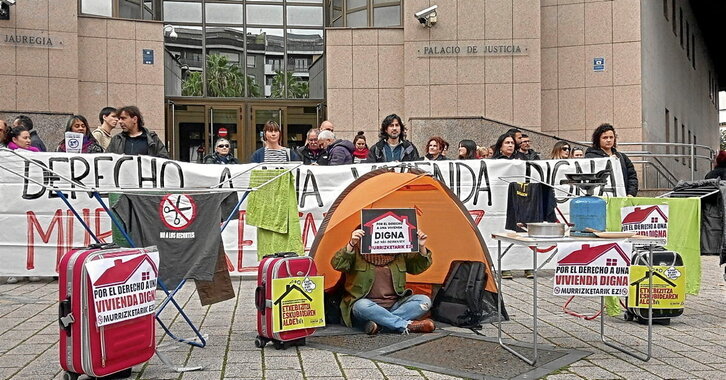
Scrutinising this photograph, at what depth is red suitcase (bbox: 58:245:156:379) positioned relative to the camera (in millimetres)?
5168

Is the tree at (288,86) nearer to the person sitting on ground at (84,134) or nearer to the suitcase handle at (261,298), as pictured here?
the person sitting on ground at (84,134)

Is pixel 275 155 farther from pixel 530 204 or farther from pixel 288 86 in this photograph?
pixel 288 86

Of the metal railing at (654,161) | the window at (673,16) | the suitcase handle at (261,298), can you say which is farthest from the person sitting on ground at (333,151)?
the window at (673,16)

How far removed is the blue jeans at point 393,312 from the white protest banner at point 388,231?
0.55 m

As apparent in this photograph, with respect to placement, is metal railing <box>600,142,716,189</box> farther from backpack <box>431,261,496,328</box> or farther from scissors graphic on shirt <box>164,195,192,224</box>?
scissors graphic on shirt <box>164,195,192,224</box>

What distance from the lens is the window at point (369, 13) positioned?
19906 millimetres

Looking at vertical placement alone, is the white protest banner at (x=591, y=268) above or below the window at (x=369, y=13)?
below

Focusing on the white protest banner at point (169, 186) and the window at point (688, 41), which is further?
the window at point (688, 41)

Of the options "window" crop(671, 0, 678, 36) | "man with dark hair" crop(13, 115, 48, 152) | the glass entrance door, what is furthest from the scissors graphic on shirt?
"window" crop(671, 0, 678, 36)

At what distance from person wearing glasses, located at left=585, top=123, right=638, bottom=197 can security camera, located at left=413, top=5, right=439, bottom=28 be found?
9679 millimetres

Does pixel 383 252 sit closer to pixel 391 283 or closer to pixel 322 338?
pixel 391 283

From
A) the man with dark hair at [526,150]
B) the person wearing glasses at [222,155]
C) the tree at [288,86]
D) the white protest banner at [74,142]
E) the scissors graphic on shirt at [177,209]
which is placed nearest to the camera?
the scissors graphic on shirt at [177,209]

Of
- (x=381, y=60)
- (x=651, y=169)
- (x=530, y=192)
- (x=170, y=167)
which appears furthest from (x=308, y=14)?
(x=530, y=192)

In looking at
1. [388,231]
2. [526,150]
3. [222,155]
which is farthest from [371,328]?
[526,150]
